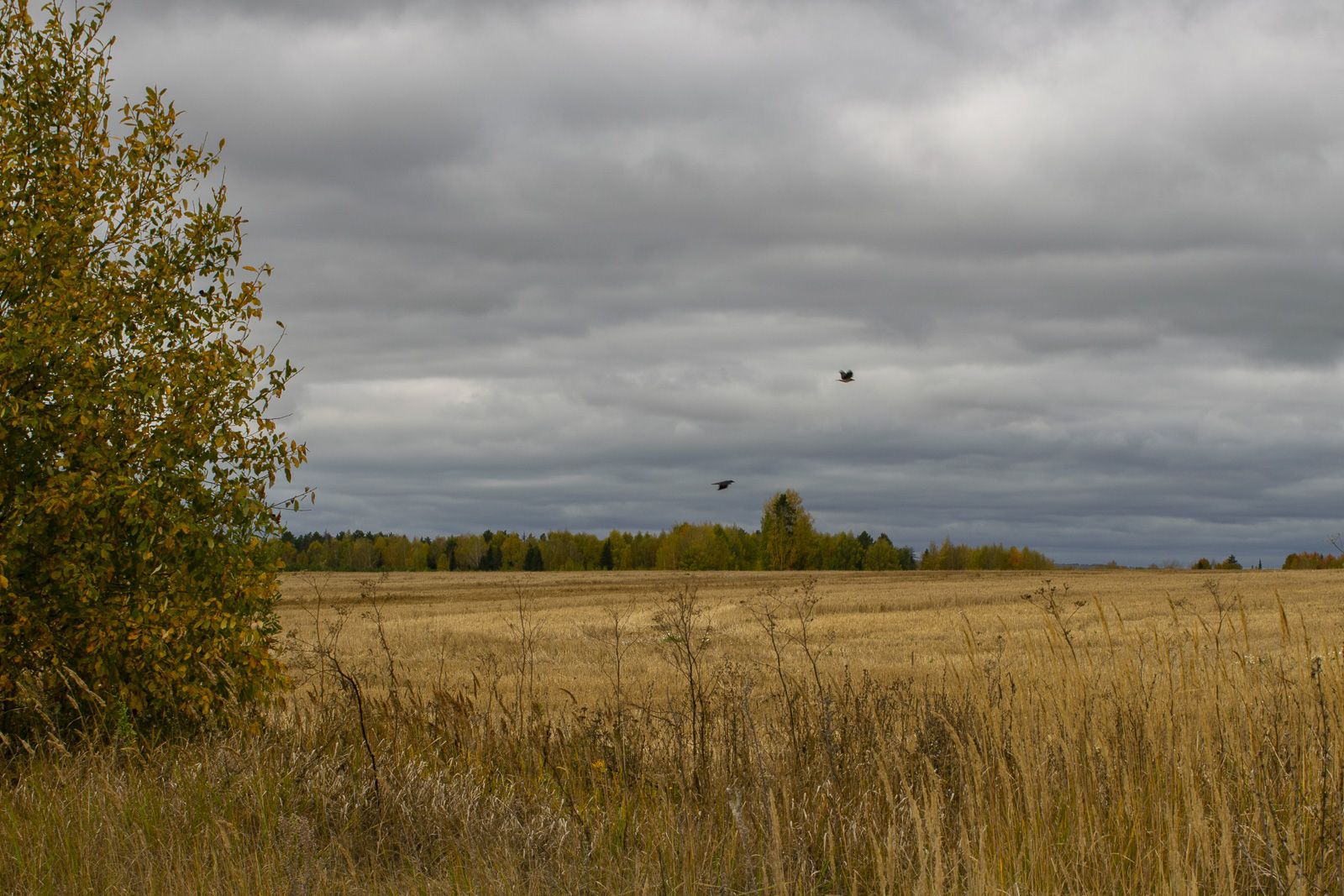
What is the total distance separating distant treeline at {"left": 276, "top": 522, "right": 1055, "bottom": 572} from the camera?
402ft

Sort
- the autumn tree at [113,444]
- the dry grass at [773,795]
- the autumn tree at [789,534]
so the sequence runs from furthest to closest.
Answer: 1. the autumn tree at [789,534]
2. the autumn tree at [113,444]
3. the dry grass at [773,795]

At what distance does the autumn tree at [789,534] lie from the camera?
372ft

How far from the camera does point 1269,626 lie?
24875 mm

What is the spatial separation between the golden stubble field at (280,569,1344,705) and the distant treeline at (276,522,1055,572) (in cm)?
6878

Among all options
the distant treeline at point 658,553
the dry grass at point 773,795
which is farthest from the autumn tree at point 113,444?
the distant treeline at point 658,553

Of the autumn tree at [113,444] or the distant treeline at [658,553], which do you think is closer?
the autumn tree at [113,444]

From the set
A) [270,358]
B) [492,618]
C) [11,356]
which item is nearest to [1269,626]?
[492,618]

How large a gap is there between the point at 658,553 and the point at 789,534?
25.5 m

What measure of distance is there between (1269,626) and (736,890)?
25.0 meters

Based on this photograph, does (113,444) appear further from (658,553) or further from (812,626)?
(658,553)

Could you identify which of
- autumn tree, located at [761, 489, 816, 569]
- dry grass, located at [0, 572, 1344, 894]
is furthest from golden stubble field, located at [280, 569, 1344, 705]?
autumn tree, located at [761, 489, 816, 569]

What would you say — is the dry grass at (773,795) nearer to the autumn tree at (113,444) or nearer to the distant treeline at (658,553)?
the autumn tree at (113,444)

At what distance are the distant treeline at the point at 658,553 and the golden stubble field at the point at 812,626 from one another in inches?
2708

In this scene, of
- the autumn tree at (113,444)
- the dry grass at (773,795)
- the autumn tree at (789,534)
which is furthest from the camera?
the autumn tree at (789,534)
